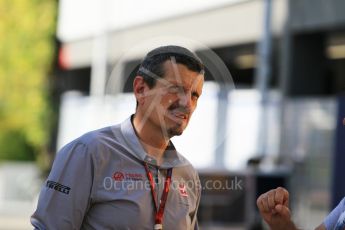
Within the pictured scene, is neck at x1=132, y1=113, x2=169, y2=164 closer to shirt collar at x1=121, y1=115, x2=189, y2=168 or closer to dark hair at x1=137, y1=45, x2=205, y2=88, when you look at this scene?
shirt collar at x1=121, y1=115, x2=189, y2=168

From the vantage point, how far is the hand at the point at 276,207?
321cm

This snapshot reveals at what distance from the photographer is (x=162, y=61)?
10.4ft

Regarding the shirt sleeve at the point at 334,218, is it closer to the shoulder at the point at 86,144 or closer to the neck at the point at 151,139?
the neck at the point at 151,139

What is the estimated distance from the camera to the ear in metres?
3.24

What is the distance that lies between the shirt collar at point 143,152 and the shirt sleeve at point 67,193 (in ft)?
0.57

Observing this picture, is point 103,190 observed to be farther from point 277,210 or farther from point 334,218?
point 334,218

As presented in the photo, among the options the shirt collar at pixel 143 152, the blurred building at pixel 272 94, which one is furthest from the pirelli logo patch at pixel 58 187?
the blurred building at pixel 272 94

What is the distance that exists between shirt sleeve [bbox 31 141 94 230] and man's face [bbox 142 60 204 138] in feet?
0.95

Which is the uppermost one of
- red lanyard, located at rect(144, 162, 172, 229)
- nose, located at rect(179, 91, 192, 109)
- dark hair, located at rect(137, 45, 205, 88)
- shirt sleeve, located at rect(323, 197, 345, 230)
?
dark hair, located at rect(137, 45, 205, 88)

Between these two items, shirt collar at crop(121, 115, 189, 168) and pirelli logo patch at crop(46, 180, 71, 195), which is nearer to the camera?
pirelli logo patch at crop(46, 180, 71, 195)

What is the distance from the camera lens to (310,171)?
15.5m

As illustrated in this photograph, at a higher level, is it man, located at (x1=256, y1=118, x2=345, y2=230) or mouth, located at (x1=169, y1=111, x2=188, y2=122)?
mouth, located at (x1=169, y1=111, x2=188, y2=122)

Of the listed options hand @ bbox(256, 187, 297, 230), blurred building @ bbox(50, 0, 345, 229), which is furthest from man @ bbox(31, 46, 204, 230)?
blurred building @ bbox(50, 0, 345, 229)

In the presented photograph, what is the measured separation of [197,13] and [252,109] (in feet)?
16.5
